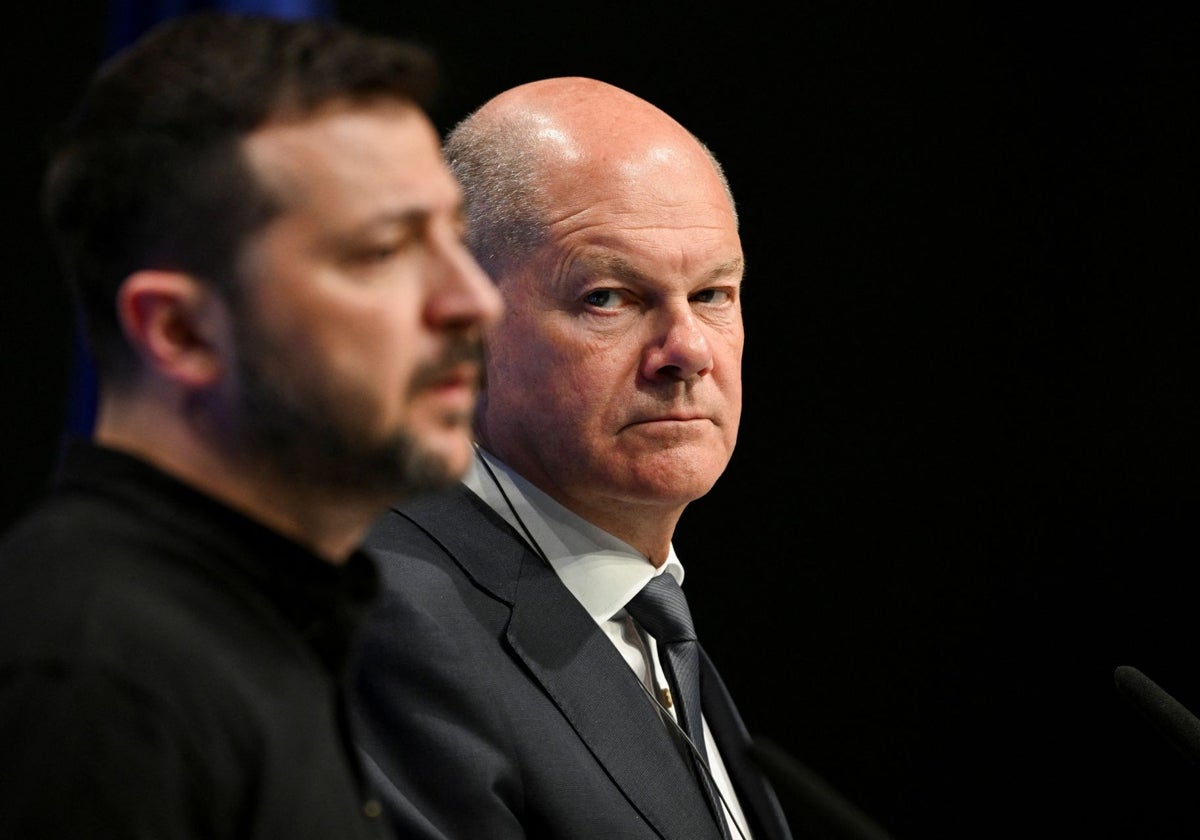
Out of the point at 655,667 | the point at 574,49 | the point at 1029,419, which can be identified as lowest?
the point at 1029,419

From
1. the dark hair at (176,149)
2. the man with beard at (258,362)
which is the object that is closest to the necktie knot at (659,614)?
the man with beard at (258,362)

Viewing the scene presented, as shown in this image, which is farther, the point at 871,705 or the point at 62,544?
the point at 871,705

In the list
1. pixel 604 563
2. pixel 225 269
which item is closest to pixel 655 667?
pixel 604 563

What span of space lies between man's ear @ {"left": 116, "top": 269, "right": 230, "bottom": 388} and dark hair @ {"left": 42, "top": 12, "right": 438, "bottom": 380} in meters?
0.01

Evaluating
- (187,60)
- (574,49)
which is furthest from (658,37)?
(187,60)

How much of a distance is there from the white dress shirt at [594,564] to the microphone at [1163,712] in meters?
0.46

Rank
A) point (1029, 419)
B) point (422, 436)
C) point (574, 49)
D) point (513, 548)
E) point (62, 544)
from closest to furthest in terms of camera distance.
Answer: point (62, 544), point (422, 436), point (513, 548), point (574, 49), point (1029, 419)

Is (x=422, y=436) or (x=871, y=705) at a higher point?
(x=422, y=436)

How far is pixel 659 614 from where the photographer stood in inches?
70.4

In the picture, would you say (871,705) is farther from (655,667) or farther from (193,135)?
(193,135)

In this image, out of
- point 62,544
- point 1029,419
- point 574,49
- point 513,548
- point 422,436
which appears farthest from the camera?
point 1029,419

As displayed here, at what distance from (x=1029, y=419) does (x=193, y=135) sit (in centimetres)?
237

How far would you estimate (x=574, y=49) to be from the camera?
9.27 ft

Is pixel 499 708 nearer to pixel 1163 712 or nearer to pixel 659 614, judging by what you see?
pixel 659 614
